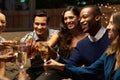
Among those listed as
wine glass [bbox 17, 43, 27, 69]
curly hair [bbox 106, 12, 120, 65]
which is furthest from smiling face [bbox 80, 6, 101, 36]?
wine glass [bbox 17, 43, 27, 69]

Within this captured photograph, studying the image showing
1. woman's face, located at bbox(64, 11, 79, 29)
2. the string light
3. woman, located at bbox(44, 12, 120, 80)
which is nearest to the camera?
woman, located at bbox(44, 12, 120, 80)

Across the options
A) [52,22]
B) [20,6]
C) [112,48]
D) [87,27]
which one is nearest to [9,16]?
[20,6]

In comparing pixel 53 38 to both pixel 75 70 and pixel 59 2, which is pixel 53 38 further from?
pixel 59 2

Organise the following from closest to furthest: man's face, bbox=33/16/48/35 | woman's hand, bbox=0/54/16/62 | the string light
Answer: woman's hand, bbox=0/54/16/62
man's face, bbox=33/16/48/35
the string light

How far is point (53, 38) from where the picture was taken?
11.3 feet

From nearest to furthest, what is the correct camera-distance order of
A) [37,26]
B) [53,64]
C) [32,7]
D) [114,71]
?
[114,71], [53,64], [37,26], [32,7]

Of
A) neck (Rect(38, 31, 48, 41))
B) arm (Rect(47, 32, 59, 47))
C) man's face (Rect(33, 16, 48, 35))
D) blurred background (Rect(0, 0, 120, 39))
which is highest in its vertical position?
man's face (Rect(33, 16, 48, 35))

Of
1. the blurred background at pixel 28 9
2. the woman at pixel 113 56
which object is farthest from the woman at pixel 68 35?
the blurred background at pixel 28 9

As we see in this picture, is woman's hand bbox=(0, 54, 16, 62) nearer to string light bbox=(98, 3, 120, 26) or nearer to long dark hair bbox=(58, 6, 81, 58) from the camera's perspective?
long dark hair bbox=(58, 6, 81, 58)

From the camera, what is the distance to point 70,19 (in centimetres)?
338

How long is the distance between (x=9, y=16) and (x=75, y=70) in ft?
12.6

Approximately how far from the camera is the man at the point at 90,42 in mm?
2828

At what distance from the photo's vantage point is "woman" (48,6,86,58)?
3.31 metres

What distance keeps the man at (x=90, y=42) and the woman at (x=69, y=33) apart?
36 centimetres
